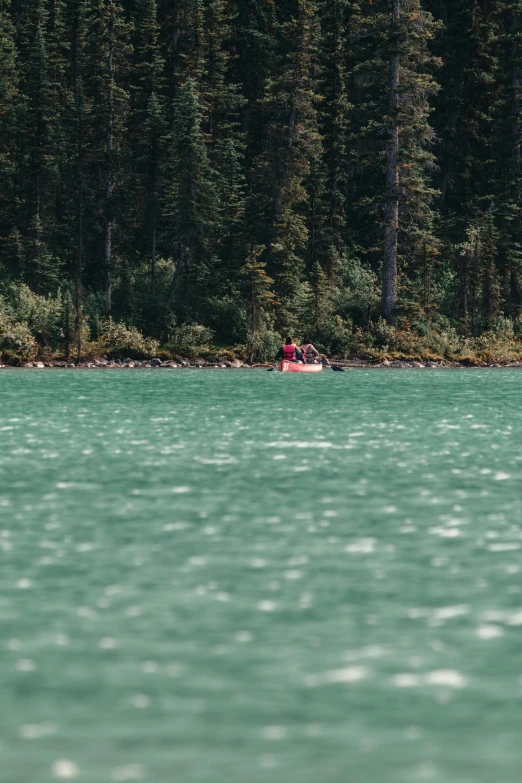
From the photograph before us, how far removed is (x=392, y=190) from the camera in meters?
69.3

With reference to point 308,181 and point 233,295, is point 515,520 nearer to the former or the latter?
point 233,295

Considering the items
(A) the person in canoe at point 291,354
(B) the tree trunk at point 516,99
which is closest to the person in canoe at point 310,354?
(A) the person in canoe at point 291,354

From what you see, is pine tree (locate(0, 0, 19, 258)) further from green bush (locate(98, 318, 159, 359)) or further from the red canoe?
the red canoe

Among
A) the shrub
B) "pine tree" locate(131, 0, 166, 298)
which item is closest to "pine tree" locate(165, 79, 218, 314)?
"pine tree" locate(131, 0, 166, 298)

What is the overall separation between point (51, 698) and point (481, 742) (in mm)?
2894

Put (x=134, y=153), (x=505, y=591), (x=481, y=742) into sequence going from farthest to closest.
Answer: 1. (x=134, y=153)
2. (x=505, y=591)
3. (x=481, y=742)

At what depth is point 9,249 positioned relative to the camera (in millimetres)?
78000

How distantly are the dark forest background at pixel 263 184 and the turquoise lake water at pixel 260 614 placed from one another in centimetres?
4498

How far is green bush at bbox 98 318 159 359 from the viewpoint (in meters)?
67.1

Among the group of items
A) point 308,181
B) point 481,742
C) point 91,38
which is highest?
point 91,38

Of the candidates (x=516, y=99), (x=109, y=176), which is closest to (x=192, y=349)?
(x=109, y=176)

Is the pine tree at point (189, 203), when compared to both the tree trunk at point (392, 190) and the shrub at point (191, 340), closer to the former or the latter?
the shrub at point (191, 340)

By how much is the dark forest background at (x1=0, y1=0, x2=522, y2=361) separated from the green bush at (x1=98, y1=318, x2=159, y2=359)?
0.40ft

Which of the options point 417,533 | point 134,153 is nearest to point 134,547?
point 417,533
